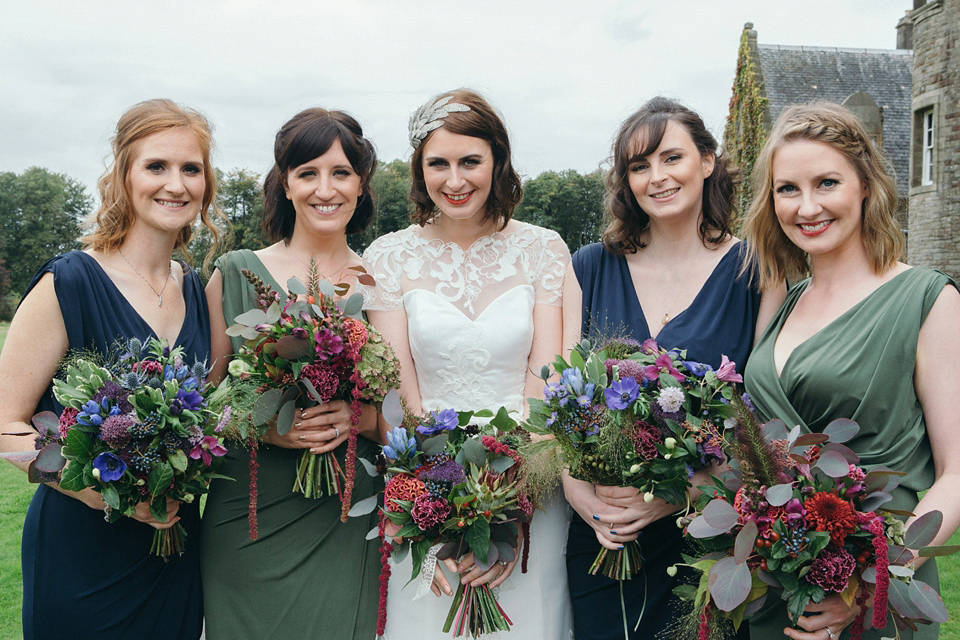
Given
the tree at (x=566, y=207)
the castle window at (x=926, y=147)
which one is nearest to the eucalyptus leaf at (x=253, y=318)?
the castle window at (x=926, y=147)

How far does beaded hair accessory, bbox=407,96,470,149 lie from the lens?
4219 millimetres

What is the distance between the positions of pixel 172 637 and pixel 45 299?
6.03 ft

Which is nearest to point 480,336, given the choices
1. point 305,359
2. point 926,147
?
point 305,359

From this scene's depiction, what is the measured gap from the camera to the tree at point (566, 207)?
163ft

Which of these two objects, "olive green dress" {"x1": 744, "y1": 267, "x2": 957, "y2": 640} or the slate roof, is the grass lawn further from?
the slate roof

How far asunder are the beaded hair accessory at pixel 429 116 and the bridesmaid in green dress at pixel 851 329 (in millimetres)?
1755

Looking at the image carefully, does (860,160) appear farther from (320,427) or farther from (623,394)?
(320,427)

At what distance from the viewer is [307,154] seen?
4.17m

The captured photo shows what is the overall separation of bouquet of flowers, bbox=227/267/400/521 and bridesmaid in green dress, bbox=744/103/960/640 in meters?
1.89

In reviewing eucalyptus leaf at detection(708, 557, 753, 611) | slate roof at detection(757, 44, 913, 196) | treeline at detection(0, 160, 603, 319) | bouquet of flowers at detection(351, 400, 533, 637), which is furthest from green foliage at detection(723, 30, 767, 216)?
eucalyptus leaf at detection(708, 557, 753, 611)

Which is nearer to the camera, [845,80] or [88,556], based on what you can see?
[88,556]

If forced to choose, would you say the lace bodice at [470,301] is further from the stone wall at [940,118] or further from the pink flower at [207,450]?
the stone wall at [940,118]

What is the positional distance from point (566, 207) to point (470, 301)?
158 feet

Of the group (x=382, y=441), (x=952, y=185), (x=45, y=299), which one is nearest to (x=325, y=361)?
(x=382, y=441)
